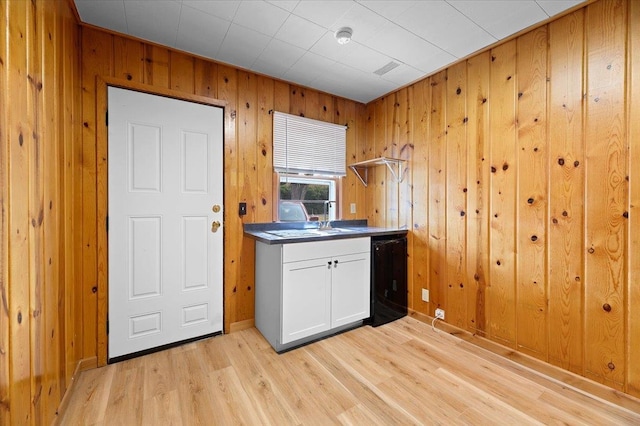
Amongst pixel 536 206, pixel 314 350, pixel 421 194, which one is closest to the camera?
pixel 536 206

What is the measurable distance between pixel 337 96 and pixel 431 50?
1.20 metres

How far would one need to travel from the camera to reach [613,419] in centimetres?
153

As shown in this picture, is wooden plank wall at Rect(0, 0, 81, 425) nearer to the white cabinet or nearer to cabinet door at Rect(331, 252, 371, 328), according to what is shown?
the white cabinet

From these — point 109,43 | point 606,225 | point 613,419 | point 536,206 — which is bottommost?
point 613,419

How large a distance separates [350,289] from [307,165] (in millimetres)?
1385

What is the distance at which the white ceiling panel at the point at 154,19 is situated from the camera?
1770 millimetres

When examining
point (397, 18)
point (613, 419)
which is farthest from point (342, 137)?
point (613, 419)

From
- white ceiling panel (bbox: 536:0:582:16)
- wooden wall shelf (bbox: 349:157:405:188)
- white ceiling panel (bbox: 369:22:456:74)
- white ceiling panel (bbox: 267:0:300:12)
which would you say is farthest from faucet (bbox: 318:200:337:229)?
white ceiling panel (bbox: 536:0:582:16)

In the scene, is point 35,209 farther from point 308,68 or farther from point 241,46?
point 308,68

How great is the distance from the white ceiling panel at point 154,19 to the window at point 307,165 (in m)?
1.07

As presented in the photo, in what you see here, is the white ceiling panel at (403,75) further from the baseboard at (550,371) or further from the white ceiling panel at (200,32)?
the baseboard at (550,371)

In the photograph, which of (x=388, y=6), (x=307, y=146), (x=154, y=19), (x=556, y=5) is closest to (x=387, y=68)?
(x=388, y=6)

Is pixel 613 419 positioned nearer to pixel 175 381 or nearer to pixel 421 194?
pixel 421 194

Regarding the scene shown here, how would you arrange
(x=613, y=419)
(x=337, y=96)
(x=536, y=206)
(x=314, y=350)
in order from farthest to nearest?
(x=337, y=96), (x=314, y=350), (x=536, y=206), (x=613, y=419)
